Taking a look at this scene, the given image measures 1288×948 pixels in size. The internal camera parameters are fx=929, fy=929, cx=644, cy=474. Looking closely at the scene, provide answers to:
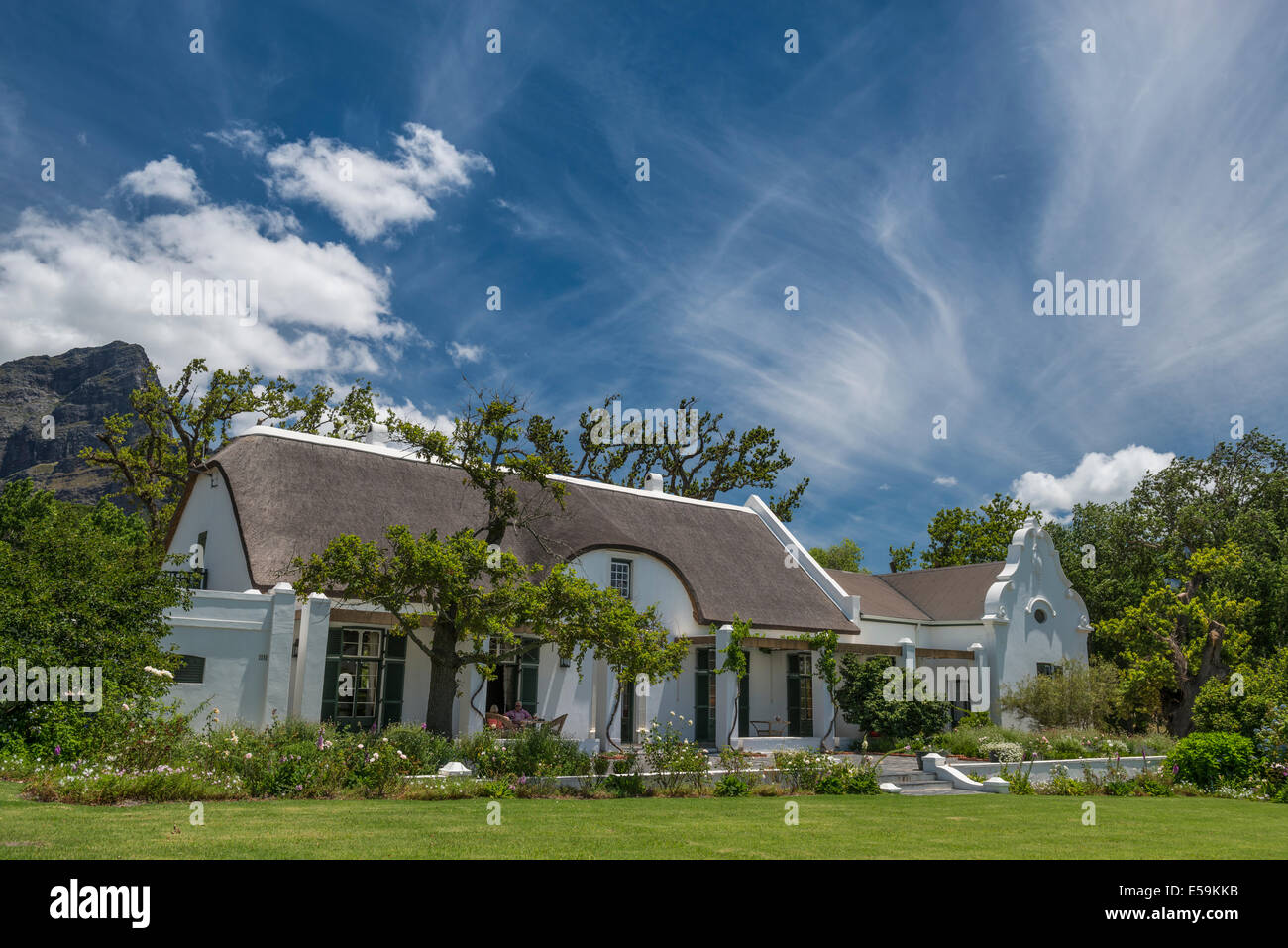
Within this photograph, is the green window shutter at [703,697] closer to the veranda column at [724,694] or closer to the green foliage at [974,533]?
the veranda column at [724,694]

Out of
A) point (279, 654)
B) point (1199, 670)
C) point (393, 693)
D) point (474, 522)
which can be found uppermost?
point (474, 522)

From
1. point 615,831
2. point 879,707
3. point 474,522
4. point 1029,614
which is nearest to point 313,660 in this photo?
point 474,522

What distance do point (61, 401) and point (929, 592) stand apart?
355 feet

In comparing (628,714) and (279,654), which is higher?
(279,654)

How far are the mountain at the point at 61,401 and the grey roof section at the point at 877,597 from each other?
3236 inches

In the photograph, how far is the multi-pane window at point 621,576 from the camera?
24.8 meters

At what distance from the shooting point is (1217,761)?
61.3 feet

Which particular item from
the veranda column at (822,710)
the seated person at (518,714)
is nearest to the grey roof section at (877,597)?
the veranda column at (822,710)

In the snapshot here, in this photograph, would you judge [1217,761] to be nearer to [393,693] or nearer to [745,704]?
[745,704]

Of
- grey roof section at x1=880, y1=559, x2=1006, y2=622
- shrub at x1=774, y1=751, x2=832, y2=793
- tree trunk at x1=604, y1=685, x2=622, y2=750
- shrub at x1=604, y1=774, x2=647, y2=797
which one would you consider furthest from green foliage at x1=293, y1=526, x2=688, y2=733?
grey roof section at x1=880, y1=559, x2=1006, y2=622

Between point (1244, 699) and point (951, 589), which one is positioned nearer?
point (1244, 699)

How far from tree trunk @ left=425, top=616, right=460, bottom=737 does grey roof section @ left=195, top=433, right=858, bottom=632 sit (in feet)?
11.8

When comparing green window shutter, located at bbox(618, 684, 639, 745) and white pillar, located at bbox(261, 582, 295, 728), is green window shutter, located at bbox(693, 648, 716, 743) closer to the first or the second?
green window shutter, located at bbox(618, 684, 639, 745)
